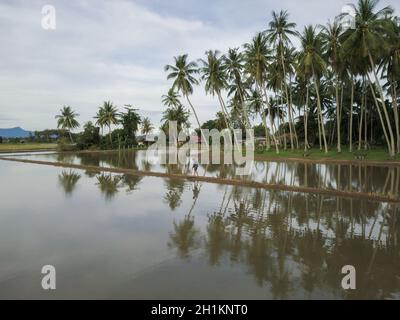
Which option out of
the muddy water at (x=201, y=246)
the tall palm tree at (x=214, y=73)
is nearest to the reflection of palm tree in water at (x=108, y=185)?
the muddy water at (x=201, y=246)

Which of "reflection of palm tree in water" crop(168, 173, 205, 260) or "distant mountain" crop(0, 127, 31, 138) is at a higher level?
"distant mountain" crop(0, 127, 31, 138)

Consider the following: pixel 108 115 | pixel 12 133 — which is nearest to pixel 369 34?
pixel 108 115

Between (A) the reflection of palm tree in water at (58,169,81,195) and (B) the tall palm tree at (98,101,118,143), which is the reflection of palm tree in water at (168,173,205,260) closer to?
(A) the reflection of palm tree in water at (58,169,81,195)

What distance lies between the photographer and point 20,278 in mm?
5777

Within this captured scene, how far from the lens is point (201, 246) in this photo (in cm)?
727

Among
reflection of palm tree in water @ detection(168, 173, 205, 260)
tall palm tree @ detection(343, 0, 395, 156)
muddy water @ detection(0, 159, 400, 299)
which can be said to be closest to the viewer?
muddy water @ detection(0, 159, 400, 299)

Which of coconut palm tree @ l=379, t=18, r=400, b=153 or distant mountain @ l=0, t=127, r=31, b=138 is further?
distant mountain @ l=0, t=127, r=31, b=138

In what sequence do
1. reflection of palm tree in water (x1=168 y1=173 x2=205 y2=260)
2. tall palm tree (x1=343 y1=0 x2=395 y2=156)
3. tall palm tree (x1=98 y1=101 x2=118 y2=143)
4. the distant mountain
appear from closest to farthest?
reflection of palm tree in water (x1=168 y1=173 x2=205 y2=260)
tall palm tree (x1=343 y1=0 x2=395 y2=156)
tall palm tree (x1=98 y1=101 x2=118 y2=143)
the distant mountain

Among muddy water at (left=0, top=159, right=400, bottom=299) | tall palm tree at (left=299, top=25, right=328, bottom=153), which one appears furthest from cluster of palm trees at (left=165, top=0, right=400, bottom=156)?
muddy water at (left=0, top=159, right=400, bottom=299)

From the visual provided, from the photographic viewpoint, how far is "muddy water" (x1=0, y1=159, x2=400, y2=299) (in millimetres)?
5293

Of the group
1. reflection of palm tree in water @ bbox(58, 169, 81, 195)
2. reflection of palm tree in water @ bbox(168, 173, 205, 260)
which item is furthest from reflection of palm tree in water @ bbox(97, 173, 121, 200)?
reflection of palm tree in water @ bbox(168, 173, 205, 260)

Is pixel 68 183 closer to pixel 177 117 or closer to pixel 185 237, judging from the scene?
pixel 185 237

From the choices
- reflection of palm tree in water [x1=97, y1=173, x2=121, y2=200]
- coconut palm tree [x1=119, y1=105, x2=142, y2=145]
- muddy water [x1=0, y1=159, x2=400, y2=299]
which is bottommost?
muddy water [x1=0, y1=159, x2=400, y2=299]

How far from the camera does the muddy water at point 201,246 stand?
5.29m
